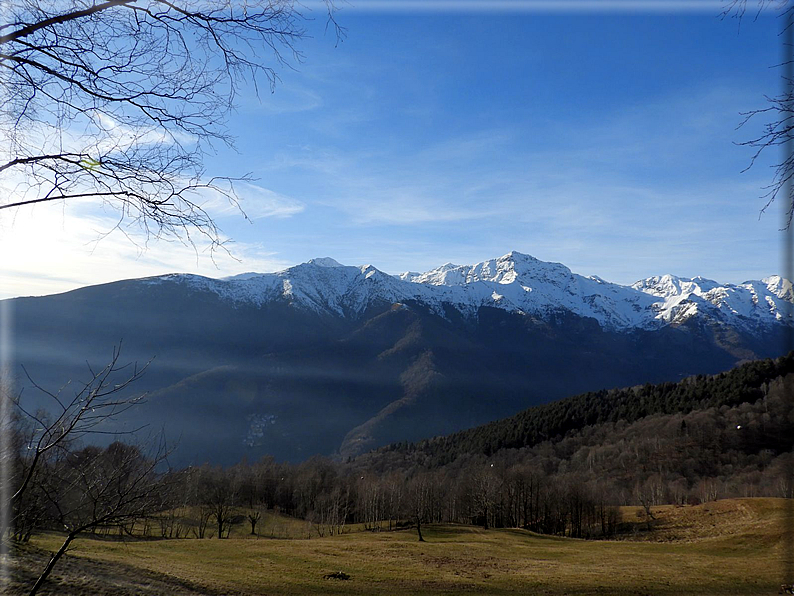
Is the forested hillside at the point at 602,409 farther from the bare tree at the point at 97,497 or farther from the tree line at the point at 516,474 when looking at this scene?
the bare tree at the point at 97,497

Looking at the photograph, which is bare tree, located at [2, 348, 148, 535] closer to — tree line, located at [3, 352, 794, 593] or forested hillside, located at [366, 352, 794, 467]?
tree line, located at [3, 352, 794, 593]

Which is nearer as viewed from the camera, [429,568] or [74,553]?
[74,553]

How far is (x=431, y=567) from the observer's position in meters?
29.4

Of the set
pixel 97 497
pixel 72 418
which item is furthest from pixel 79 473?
pixel 72 418

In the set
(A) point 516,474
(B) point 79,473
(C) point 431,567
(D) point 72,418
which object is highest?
(D) point 72,418

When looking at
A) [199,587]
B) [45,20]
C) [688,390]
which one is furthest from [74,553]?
[688,390]

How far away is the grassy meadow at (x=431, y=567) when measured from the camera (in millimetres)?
20891

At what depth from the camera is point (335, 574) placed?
24844 mm

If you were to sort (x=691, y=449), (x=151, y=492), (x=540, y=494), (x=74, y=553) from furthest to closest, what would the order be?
(x=691, y=449) → (x=540, y=494) → (x=74, y=553) → (x=151, y=492)

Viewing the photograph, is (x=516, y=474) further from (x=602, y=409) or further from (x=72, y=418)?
(x=602, y=409)

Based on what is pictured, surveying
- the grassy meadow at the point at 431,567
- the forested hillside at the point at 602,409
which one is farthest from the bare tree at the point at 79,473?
the forested hillside at the point at 602,409

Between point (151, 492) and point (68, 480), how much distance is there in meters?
1.16

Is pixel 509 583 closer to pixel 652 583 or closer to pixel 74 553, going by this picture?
pixel 652 583

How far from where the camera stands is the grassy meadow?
20.9 m
